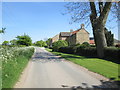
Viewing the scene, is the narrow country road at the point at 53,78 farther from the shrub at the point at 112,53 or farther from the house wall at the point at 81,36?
the house wall at the point at 81,36

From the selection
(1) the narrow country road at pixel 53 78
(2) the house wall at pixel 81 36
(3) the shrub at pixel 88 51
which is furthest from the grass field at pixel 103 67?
(2) the house wall at pixel 81 36

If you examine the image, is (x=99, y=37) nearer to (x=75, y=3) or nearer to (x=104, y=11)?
(x=104, y=11)

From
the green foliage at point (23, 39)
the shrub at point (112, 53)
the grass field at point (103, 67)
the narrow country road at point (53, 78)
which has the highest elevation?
the green foliage at point (23, 39)

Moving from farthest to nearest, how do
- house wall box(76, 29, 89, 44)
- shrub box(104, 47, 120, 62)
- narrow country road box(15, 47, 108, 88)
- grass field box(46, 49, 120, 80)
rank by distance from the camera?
house wall box(76, 29, 89, 44) < shrub box(104, 47, 120, 62) < grass field box(46, 49, 120, 80) < narrow country road box(15, 47, 108, 88)

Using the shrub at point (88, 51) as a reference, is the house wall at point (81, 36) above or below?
above

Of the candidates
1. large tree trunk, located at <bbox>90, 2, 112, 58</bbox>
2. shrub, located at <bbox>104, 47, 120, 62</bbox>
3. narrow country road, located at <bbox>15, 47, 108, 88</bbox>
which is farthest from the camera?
large tree trunk, located at <bbox>90, 2, 112, 58</bbox>

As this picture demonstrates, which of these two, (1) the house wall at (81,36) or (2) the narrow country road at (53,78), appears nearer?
(2) the narrow country road at (53,78)

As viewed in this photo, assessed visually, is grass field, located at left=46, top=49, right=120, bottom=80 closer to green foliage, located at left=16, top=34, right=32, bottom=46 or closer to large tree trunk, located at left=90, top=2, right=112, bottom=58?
large tree trunk, located at left=90, top=2, right=112, bottom=58

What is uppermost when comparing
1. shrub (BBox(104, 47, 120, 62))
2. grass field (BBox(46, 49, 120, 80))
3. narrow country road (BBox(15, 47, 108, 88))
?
shrub (BBox(104, 47, 120, 62))

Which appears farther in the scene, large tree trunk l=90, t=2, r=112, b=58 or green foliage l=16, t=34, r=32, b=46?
green foliage l=16, t=34, r=32, b=46

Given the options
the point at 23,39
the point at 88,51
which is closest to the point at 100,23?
the point at 88,51

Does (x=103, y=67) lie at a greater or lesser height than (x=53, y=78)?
lesser

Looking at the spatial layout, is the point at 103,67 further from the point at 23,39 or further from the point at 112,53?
the point at 23,39

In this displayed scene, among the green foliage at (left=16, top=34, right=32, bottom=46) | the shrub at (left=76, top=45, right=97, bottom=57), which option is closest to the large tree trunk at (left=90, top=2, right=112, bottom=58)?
the shrub at (left=76, top=45, right=97, bottom=57)
